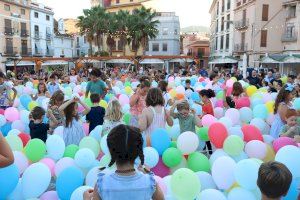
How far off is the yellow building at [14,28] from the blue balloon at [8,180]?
3464 centimetres

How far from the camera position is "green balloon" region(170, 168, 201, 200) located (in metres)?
2.73

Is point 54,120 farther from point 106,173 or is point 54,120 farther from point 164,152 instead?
point 106,173

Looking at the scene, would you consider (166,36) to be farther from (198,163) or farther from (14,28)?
(198,163)

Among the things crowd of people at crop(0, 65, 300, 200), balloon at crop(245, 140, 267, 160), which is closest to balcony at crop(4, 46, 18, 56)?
crowd of people at crop(0, 65, 300, 200)

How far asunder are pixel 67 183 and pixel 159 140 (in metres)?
1.29

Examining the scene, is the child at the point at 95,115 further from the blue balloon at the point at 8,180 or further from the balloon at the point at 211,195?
the balloon at the point at 211,195

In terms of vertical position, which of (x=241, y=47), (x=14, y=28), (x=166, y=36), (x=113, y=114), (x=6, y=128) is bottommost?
(x=6, y=128)

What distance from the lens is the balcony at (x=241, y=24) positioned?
3256 centimetres

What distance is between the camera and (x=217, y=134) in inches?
155

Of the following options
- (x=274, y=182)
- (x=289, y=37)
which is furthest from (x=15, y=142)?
(x=289, y=37)

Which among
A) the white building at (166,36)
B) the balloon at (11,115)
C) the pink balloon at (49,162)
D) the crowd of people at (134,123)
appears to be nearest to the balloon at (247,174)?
the crowd of people at (134,123)

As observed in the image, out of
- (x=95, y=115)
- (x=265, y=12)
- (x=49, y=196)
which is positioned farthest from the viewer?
(x=265, y=12)

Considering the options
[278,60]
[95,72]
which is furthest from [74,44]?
[95,72]

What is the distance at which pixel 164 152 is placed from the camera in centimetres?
374
